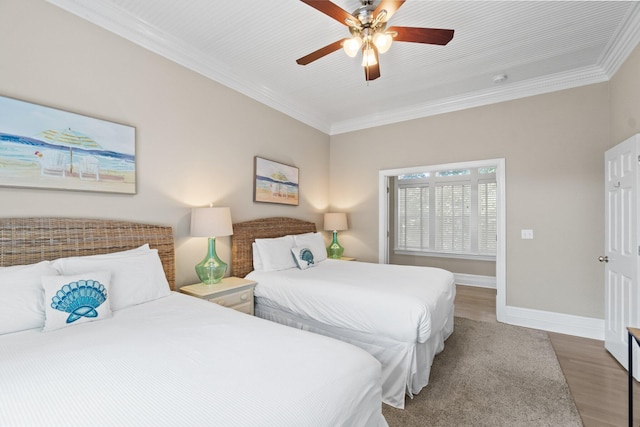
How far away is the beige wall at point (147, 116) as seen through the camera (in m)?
1.93

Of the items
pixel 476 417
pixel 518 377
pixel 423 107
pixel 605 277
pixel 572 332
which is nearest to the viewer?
pixel 476 417

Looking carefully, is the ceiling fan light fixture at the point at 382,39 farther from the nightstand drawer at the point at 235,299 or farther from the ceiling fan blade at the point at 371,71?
the nightstand drawer at the point at 235,299

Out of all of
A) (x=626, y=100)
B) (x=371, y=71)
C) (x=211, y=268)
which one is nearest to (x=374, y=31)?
(x=371, y=71)

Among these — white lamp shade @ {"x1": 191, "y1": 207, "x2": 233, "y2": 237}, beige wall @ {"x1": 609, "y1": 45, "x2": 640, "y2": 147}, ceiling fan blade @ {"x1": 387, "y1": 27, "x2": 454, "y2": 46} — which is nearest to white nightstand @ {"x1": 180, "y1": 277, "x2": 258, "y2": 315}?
white lamp shade @ {"x1": 191, "y1": 207, "x2": 233, "y2": 237}

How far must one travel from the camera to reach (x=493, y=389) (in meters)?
2.17

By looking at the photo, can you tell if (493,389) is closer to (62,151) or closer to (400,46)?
(400,46)

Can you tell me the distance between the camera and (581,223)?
323 cm

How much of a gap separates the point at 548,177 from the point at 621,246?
3.49ft

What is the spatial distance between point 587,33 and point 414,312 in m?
2.91

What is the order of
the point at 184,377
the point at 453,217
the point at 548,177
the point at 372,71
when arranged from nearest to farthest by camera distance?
the point at 184,377
the point at 372,71
the point at 548,177
the point at 453,217

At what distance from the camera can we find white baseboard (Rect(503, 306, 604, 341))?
10.3 ft

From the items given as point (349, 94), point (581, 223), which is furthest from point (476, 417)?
point (349, 94)

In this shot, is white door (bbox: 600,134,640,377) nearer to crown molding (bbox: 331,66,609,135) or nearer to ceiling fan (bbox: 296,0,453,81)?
crown molding (bbox: 331,66,609,135)

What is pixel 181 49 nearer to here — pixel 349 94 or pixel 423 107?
pixel 349 94
